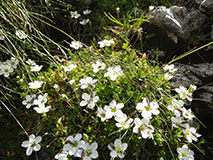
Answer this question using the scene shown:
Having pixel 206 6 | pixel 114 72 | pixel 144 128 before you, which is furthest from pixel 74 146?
pixel 206 6

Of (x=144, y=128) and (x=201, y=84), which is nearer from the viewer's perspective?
(x=144, y=128)

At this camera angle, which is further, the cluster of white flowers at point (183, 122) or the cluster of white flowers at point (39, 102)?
the cluster of white flowers at point (39, 102)

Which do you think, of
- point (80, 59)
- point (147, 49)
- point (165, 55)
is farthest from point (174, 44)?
point (80, 59)

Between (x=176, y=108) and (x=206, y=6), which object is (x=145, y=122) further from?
(x=206, y=6)

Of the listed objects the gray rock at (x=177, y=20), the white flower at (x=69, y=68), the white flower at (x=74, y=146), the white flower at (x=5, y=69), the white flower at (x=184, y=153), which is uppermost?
the gray rock at (x=177, y=20)

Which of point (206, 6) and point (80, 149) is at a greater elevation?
point (206, 6)

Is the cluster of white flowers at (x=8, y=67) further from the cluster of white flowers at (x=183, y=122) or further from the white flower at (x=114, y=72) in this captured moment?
the cluster of white flowers at (x=183, y=122)

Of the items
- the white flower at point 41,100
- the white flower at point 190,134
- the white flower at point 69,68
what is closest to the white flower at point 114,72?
the white flower at point 69,68

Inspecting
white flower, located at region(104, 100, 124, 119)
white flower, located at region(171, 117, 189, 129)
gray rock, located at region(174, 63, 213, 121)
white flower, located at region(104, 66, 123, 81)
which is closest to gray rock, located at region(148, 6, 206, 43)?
gray rock, located at region(174, 63, 213, 121)
